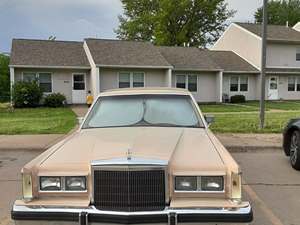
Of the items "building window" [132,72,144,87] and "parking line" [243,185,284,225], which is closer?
"parking line" [243,185,284,225]

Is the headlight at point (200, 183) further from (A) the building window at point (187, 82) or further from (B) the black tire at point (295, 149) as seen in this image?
(A) the building window at point (187, 82)

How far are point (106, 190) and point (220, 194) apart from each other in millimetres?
1086

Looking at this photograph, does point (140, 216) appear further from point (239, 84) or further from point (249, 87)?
point (249, 87)

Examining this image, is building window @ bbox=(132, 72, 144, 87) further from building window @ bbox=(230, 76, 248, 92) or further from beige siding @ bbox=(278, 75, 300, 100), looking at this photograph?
beige siding @ bbox=(278, 75, 300, 100)

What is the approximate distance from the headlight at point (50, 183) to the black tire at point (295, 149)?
5656 mm

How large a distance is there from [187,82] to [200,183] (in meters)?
26.4

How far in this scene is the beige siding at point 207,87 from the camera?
2984 centimetres

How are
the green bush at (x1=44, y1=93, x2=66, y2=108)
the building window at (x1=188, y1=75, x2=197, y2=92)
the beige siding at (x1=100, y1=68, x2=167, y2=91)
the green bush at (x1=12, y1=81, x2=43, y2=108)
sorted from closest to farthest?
the green bush at (x1=12, y1=81, x2=43, y2=108), the green bush at (x1=44, y1=93, x2=66, y2=108), the beige siding at (x1=100, y1=68, x2=167, y2=91), the building window at (x1=188, y1=75, x2=197, y2=92)

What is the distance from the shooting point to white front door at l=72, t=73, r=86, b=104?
27172 millimetres

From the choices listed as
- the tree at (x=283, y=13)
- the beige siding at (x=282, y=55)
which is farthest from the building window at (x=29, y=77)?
the tree at (x=283, y=13)

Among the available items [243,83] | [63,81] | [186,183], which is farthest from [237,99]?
[186,183]

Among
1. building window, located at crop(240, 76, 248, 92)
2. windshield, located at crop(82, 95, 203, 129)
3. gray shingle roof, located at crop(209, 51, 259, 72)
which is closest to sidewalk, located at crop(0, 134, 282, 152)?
windshield, located at crop(82, 95, 203, 129)

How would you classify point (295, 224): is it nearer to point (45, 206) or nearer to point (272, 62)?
point (45, 206)

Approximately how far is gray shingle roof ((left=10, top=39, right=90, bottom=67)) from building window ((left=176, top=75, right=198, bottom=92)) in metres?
7.25
